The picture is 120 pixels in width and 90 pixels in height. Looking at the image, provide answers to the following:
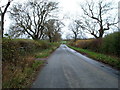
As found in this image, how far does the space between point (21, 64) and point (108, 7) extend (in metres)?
24.9

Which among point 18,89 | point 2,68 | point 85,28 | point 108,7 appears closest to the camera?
point 18,89

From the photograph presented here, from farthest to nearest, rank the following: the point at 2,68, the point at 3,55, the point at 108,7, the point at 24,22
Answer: the point at 24,22
the point at 108,7
the point at 3,55
the point at 2,68

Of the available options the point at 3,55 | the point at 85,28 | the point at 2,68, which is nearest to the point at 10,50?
the point at 3,55

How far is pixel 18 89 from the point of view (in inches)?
174

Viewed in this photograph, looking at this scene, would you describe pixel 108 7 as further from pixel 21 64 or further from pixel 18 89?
pixel 18 89

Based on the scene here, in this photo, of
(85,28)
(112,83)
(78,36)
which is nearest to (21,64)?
(112,83)

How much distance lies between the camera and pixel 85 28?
32000 mm

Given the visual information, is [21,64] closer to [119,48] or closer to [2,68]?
[2,68]

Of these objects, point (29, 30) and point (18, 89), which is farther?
point (29, 30)

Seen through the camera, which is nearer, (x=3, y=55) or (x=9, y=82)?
(x=9, y=82)

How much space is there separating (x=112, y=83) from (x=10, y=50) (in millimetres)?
6108

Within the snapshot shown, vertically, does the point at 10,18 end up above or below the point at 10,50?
above

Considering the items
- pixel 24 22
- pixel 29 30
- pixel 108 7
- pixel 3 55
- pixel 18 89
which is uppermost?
pixel 108 7

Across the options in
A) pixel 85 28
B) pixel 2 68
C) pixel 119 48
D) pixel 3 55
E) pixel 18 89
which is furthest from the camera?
pixel 85 28
